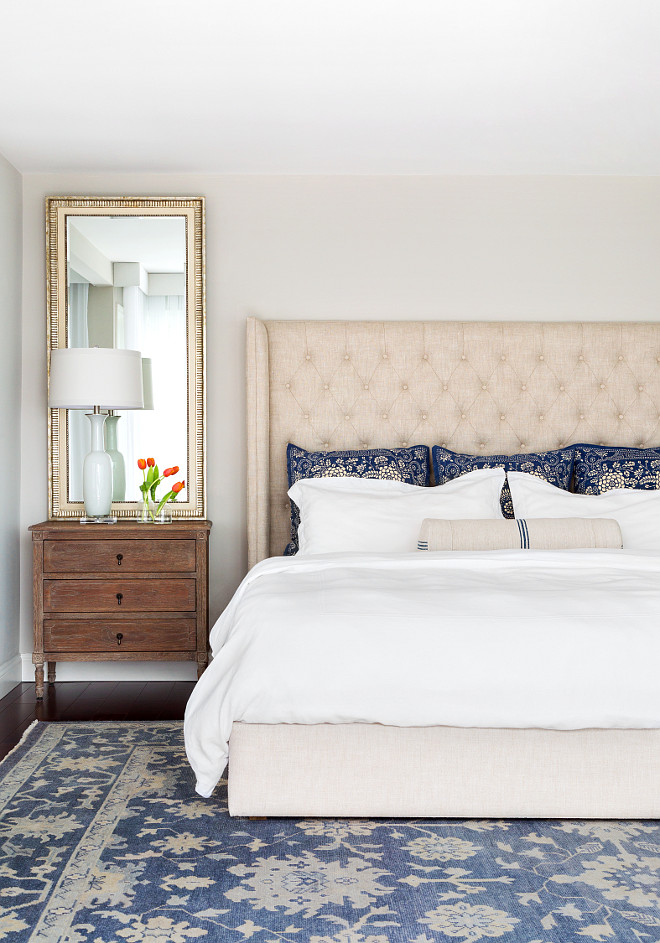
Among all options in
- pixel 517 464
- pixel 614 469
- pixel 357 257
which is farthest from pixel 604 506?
pixel 357 257

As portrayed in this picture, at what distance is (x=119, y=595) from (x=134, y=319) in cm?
134

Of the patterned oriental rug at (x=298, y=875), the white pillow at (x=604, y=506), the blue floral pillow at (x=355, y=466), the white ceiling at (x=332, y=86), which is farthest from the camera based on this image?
the blue floral pillow at (x=355, y=466)

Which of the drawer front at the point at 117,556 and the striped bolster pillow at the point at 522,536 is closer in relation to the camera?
the striped bolster pillow at the point at 522,536

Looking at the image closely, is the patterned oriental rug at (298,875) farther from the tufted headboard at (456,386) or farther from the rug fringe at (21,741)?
the tufted headboard at (456,386)

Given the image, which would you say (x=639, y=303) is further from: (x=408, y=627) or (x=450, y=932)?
(x=450, y=932)

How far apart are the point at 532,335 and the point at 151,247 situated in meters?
1.91

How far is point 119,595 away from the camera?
11.6ft

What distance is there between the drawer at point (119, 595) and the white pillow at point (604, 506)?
1.51m

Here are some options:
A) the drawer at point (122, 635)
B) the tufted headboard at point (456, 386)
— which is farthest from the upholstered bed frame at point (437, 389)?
the drawer at point (122, 635)

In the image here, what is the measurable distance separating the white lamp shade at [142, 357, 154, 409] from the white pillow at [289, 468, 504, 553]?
923mm

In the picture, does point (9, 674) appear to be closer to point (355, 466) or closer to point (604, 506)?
point (355, 466)

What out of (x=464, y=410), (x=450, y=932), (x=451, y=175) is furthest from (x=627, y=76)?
(x=450, y=932)

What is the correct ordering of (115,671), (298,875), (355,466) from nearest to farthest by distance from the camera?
1. (298,875)
2. (355,466)
3. (115,671)

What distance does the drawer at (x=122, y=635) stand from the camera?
3.54 meters
